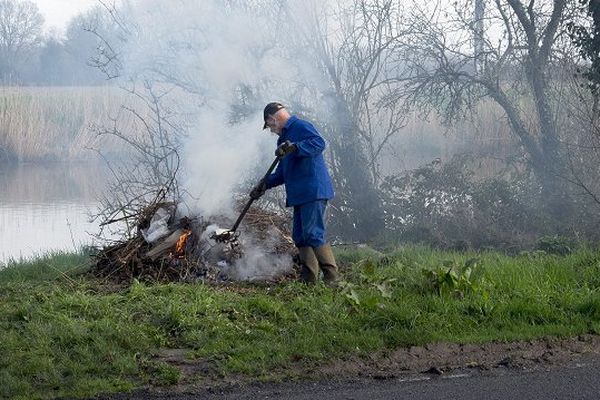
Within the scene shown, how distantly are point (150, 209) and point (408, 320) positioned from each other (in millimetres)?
4081

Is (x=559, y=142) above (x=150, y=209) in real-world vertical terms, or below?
above

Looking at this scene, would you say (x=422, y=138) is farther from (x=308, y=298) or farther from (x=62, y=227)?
(x=308, y=298)

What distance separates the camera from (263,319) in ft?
24.3

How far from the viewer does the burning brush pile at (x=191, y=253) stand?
9.21 m

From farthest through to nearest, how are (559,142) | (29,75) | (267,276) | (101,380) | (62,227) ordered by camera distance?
(29,75) < (62,227) < (559,142) < (267,276) < (101,380)

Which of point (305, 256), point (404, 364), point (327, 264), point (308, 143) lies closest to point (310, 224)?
point (305, 256)

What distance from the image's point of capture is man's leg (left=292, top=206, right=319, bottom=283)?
28.8 feet

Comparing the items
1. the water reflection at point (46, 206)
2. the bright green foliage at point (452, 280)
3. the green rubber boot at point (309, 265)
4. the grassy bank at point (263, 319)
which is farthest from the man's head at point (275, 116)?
the water reflection at point (46, 206)

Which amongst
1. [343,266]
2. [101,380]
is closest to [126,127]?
[343,266]

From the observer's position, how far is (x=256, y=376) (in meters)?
6.23

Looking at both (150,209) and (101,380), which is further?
(150,209)

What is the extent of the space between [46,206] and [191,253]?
32.9 feet

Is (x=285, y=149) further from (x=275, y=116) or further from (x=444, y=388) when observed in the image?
(x=444, y=388)

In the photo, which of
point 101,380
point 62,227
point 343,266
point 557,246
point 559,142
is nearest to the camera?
point 101,380
